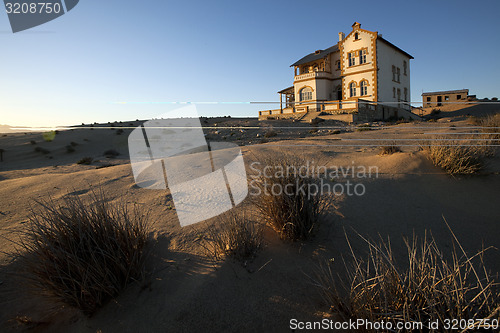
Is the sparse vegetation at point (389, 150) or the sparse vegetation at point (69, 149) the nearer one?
the sparse vegetation at point (389, 150)

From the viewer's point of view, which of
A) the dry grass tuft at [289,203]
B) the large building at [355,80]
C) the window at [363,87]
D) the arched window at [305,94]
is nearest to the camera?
the dry grass tuft at [289,203]

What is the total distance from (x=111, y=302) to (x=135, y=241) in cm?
57

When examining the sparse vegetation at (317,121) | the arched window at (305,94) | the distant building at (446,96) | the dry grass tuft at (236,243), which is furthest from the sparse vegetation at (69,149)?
the distant building at (446,96)

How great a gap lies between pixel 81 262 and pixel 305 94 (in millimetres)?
27797

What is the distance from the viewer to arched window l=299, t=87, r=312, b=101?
2703 cm

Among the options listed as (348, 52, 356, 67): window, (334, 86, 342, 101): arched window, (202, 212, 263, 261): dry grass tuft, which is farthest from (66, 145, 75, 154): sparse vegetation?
(348, 52, 356, 67): window

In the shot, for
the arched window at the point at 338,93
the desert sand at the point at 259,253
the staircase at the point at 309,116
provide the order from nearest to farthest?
the desert sand at the point at 259,253, the staircase at the point at 309,116, the arched window at the point at 338,93

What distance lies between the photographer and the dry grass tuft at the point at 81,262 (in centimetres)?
216

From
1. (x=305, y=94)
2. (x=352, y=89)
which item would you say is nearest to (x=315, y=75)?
(x=305, y=94)

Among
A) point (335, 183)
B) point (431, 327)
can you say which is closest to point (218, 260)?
point (431, 327)

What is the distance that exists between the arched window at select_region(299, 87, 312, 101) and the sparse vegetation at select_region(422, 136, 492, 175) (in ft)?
76.2

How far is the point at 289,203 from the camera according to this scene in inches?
115

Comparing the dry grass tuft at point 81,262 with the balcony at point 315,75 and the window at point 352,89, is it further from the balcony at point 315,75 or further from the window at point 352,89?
the balcony at point 315,75

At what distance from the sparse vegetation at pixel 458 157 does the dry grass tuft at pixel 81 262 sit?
5418mm
